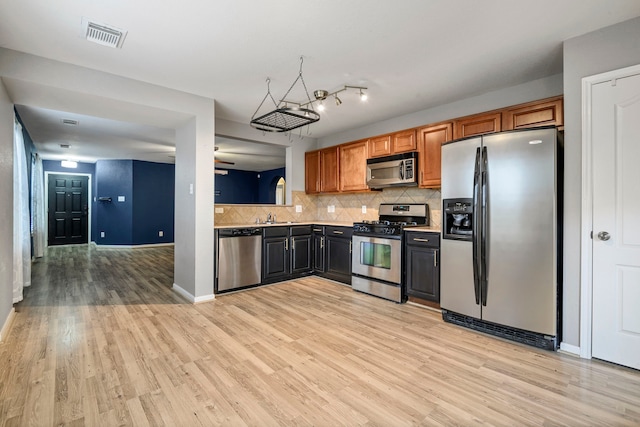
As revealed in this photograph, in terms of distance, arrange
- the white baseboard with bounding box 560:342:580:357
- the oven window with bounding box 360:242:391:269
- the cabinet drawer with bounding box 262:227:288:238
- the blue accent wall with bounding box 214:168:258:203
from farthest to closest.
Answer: the blue accent wall with bounding box 214:168:258:203 → the cabinet drawer with bounding box 262:227:288:238 → the oven window with bounding box 360:242:391:269 → the white baseboard with bounding box 560:342:580:357

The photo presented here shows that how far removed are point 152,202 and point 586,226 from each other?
31.6 ft

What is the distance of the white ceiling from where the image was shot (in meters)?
2.09

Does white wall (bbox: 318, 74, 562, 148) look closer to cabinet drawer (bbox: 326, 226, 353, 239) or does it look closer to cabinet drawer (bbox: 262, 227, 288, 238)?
cabinet drawer (bbox: 326, 226, 353, 239)

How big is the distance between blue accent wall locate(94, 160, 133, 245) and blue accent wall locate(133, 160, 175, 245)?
0.49 ft

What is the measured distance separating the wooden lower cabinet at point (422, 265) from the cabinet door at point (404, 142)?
1.20 m

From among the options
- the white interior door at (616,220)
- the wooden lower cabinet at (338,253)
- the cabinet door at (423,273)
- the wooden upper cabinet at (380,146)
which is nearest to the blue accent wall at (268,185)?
the wooden lower cabinet at (338,253)

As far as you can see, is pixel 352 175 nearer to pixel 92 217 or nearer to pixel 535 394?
pixel 535 394

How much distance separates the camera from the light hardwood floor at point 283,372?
5.66 ft

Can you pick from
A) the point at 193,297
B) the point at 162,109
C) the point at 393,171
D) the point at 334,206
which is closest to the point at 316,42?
the point at 162,109

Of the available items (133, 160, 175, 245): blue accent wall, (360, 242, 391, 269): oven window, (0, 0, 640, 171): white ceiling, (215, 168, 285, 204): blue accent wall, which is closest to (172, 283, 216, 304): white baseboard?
(360, 242, 391, 269): oven window

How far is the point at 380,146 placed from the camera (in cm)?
448

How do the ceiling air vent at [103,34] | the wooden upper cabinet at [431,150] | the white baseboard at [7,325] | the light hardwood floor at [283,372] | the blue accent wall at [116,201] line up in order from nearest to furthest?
the light hardwood floor at [283,372] → the ceiling air vent at [103,34] → the white baseboard at [7,325] → the wooden upper cabinet at [431,150] → the blue accent wall at [116,201]

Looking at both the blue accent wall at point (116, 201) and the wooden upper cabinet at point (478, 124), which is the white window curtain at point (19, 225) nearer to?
the blue accent wall at point (116, 201)

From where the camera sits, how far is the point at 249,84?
11.0 ft
